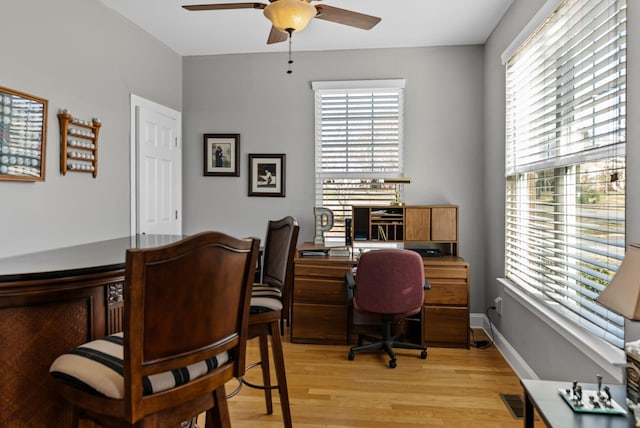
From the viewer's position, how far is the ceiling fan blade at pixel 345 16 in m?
2.44

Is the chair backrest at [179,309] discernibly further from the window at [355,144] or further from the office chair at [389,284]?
the window at [355,144]

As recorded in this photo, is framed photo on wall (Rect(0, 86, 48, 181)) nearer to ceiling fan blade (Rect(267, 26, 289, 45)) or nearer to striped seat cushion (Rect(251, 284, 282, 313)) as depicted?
ceiling fan blade (Rect(267, 26, 289, 45))

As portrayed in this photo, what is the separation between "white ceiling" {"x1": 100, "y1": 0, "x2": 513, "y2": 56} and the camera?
339 centimetres

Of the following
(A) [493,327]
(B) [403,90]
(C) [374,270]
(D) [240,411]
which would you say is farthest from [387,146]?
(D) [240,411]

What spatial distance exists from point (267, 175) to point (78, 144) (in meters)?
1.80

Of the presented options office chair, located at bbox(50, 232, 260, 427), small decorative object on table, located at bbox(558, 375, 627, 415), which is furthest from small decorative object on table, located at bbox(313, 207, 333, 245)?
small decorative object on table, located at bbox(558, 375, 627, 415)

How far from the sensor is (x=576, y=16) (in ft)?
7.56

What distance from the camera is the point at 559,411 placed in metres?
1.33

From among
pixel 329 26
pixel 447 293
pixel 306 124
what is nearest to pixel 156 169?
pixel 306 124

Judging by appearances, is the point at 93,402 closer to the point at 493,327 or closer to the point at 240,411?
the point at 240,411

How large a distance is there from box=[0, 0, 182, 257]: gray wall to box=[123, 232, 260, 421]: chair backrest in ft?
6.41

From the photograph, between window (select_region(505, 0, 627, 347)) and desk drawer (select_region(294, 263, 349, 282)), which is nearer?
window (select_region(505, 0, 627, 347))

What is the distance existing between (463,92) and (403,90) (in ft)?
1.85

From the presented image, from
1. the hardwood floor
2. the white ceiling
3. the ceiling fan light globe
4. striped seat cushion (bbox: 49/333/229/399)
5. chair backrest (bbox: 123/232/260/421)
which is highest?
the white ceiling
